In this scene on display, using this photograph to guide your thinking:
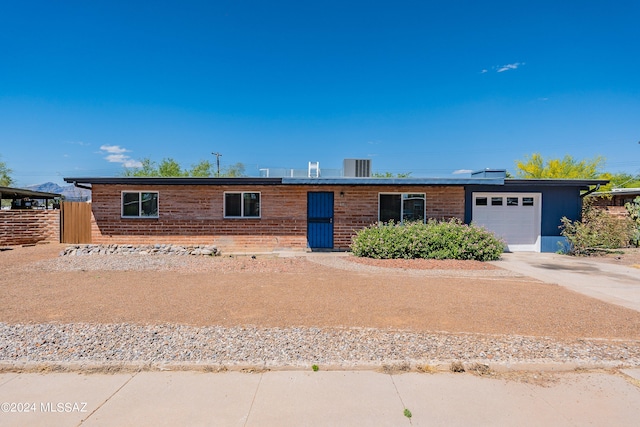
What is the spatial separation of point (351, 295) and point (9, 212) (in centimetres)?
1512

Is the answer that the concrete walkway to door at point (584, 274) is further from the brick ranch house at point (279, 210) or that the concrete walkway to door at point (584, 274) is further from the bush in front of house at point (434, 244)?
the brick ranch house at point (279, 210)

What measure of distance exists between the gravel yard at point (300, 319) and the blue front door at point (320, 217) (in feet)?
13.9

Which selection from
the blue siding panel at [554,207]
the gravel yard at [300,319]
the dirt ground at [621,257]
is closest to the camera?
the gravel yard at [300,319]

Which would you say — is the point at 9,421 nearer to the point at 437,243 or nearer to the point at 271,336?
the point at 271,336

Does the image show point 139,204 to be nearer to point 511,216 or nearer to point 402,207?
point 402,207

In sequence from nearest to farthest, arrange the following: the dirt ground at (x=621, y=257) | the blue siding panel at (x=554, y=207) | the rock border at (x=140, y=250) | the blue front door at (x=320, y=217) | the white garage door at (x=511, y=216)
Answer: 1. the dirt ground at (x=621, y=257)
2. the rock border at (x=140, y=250)
3. the blue siding panel at (x=554, y=207)
4. the blue front door at (x=320, y=217)
5. the white garage door at (x=511, y=216)

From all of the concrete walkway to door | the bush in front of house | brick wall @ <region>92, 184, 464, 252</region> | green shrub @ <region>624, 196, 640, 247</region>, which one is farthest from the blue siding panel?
brick wall @ <region>92, 184, 464, 252</region>

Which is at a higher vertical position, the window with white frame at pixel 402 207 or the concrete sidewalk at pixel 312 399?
the window with white frame at pixel 402 207

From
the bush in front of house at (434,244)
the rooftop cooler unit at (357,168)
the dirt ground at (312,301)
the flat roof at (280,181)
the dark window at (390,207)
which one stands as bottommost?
the dirt ground at (312,301)

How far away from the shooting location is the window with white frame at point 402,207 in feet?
43.3

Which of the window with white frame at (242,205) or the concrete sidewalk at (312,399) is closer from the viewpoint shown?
the concrete sidewalk at (312,399)

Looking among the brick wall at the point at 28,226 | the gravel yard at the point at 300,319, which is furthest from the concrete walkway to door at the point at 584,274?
the brick wall at the point at 28,226

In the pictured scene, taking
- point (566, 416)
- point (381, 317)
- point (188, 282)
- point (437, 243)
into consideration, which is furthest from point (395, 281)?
point (566, 416)

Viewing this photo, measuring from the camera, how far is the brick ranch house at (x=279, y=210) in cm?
1307
